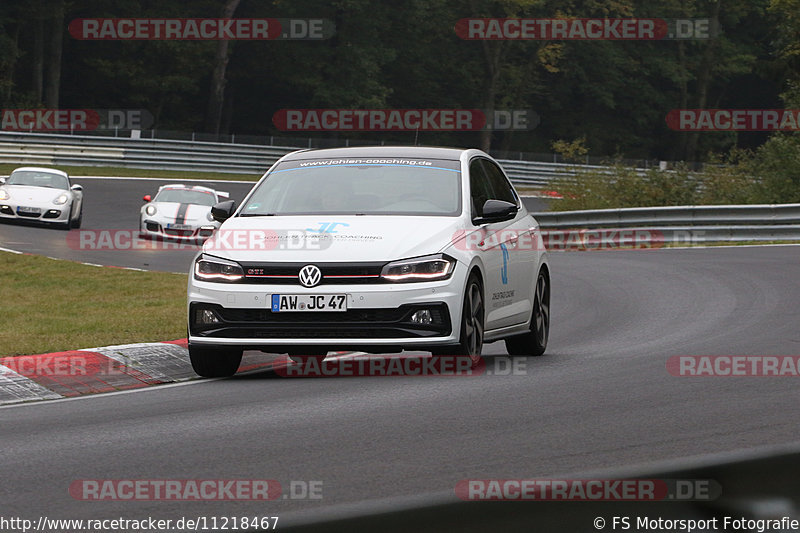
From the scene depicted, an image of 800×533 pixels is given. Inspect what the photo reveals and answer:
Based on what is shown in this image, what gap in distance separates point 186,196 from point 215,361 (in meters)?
20.2

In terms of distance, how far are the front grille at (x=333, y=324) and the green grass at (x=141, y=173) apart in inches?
1529

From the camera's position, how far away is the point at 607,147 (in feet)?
273

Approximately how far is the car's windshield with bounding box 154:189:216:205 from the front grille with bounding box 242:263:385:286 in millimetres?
20261

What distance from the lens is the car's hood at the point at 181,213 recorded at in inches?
1121

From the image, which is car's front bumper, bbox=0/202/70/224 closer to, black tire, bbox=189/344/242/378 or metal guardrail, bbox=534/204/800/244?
metal guardrail, bbox=534/204/800/244

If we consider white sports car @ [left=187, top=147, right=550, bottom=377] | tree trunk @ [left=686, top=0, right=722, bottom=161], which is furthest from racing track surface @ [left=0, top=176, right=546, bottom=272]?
tree trunk @ [left=686, top=0, right=722, bottom=161]

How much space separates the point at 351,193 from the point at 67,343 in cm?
262

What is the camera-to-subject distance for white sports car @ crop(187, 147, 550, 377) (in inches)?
364

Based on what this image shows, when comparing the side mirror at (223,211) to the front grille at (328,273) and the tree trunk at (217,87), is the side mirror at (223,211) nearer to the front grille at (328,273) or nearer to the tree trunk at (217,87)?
the front grille at (328,273)

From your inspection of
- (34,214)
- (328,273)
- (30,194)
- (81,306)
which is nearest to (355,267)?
(328,273)

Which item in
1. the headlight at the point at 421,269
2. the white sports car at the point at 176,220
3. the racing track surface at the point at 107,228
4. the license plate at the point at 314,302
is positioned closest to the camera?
the license plate at the point at 314,302

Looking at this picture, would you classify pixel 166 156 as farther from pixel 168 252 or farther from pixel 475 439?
pixel 475 439

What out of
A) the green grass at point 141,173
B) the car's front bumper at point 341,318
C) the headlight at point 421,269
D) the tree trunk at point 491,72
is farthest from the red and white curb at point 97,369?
the tree trunk at point 491,72

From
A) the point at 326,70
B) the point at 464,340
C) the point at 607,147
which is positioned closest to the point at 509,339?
the point at 464,340
